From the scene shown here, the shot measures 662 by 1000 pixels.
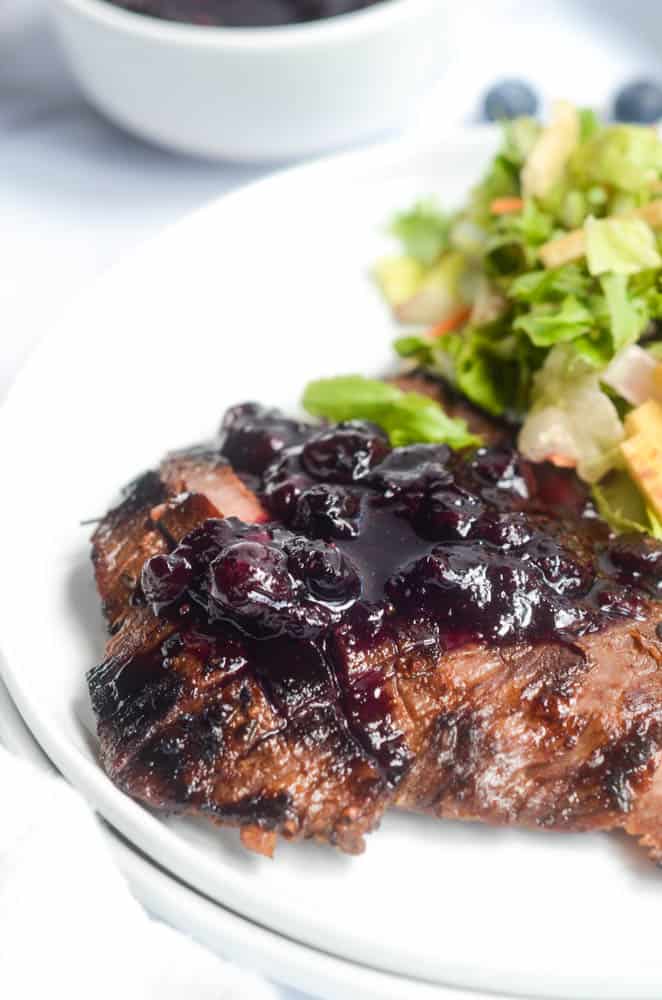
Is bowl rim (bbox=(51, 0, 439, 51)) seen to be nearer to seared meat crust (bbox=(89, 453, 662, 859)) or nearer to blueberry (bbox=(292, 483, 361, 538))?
blueberry (bbox=(292, 483, 361, 538))

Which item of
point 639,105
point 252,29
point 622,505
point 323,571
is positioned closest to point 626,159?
point 639,105

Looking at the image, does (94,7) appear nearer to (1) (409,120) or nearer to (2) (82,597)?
(1) (409,120)

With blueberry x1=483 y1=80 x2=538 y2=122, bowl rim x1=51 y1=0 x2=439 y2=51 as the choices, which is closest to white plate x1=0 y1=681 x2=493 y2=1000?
bowl rim x1=51 y1=0 x2=439 y2=51

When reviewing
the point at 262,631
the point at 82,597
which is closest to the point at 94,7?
the point at 82,597

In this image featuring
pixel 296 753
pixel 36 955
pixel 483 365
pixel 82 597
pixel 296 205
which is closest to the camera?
pixel 36 955

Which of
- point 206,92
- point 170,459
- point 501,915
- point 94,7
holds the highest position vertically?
point 94,7

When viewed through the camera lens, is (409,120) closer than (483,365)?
No
